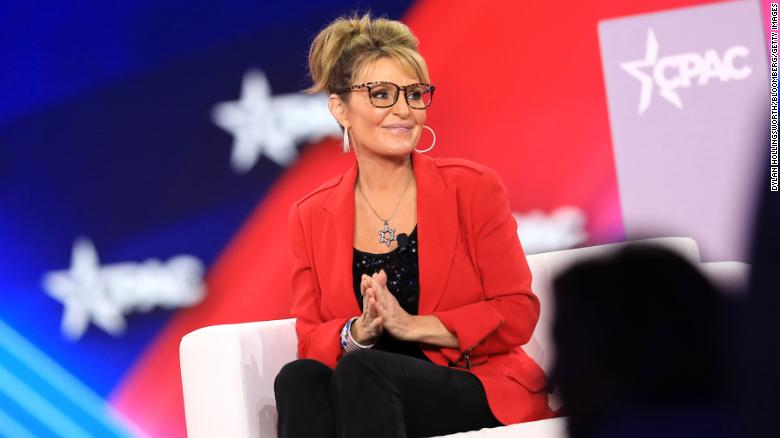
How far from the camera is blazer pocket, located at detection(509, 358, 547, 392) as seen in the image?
7.10ft

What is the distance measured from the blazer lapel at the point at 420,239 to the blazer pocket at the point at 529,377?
0.79 ft

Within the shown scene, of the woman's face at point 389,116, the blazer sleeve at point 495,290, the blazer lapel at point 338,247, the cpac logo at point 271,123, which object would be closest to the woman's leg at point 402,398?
the blazer sleeve at point 495,290

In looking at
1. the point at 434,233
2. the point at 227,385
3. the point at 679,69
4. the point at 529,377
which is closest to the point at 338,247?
the point at 434,233

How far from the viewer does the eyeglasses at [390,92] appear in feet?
7.72

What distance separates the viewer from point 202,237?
11.2 ft

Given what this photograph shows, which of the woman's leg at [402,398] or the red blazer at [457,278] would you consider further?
the red blazer at [457,278]

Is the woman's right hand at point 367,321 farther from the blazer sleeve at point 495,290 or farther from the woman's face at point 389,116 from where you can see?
the woman's face at point 389,116

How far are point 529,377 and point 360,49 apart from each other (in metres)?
0.89

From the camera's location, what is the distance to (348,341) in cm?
218

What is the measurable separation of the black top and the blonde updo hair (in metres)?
0.41

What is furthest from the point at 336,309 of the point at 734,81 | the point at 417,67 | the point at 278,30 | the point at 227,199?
the point at 734,81

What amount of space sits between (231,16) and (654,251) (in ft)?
10.1

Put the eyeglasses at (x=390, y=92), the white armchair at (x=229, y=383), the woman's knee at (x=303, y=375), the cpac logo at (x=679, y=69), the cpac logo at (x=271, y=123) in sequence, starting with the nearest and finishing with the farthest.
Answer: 1. the woman's knee at (x=303, y=375)
2. the white armchair at (x=229, y=383)
3. the eyeglasses at (x=390, y=92)
4. the cpac logo at (x=679, y=69)
5. the cpac logo at (x=271, y=123)

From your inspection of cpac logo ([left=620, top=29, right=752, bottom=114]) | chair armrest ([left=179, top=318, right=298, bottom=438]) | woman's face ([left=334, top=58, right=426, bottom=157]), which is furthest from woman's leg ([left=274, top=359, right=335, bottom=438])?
cpac logo ([left=620, top=29, right=752, bottom=114])
